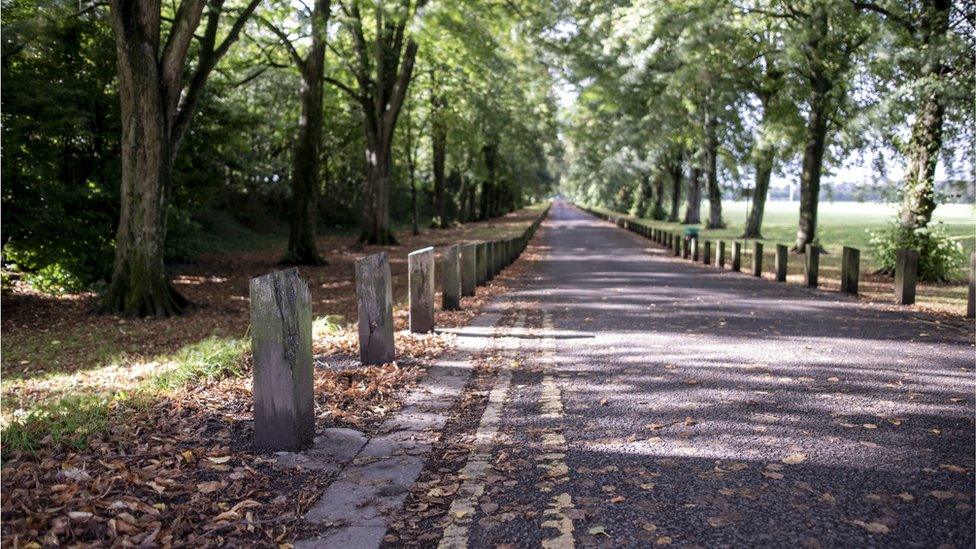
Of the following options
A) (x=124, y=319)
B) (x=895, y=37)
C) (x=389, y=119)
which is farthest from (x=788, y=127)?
(x=124, y=319)

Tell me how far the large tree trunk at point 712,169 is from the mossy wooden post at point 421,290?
25.9 meters

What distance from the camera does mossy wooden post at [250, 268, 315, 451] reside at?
4.62 metres

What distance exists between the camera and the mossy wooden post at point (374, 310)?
278 inches

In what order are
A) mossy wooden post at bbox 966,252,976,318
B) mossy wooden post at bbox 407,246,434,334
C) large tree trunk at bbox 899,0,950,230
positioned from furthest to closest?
large tree trunk at bbox 899,0,950,230, mossy wooden post at bbox 966,252,976,318, mossy wooden post at bbox 407,246,434,334

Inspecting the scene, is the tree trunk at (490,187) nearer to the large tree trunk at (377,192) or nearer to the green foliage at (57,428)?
the large tree trunk at (377,192)

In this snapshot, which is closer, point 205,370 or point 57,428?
point 57,428

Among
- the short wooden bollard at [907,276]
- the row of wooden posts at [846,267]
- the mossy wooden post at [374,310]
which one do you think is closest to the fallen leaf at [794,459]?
the mossy wooden post at [374,310]

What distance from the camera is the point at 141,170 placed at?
41.0 feet

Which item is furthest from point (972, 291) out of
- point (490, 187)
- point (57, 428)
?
point (490, 187)

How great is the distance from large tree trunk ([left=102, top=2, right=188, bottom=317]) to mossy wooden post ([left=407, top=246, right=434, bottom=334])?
588 centimetres

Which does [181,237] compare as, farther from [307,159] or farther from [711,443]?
[711,443]

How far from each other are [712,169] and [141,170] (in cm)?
3141

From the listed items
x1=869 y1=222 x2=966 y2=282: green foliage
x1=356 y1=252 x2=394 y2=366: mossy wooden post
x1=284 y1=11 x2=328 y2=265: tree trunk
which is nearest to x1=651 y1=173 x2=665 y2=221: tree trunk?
x1=284 y1=11 x2=328 y2=265: tree trunk

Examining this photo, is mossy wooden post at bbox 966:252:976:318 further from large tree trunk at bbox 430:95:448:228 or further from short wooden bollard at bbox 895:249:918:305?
large tree trunk at bbox 430:95:448:228
